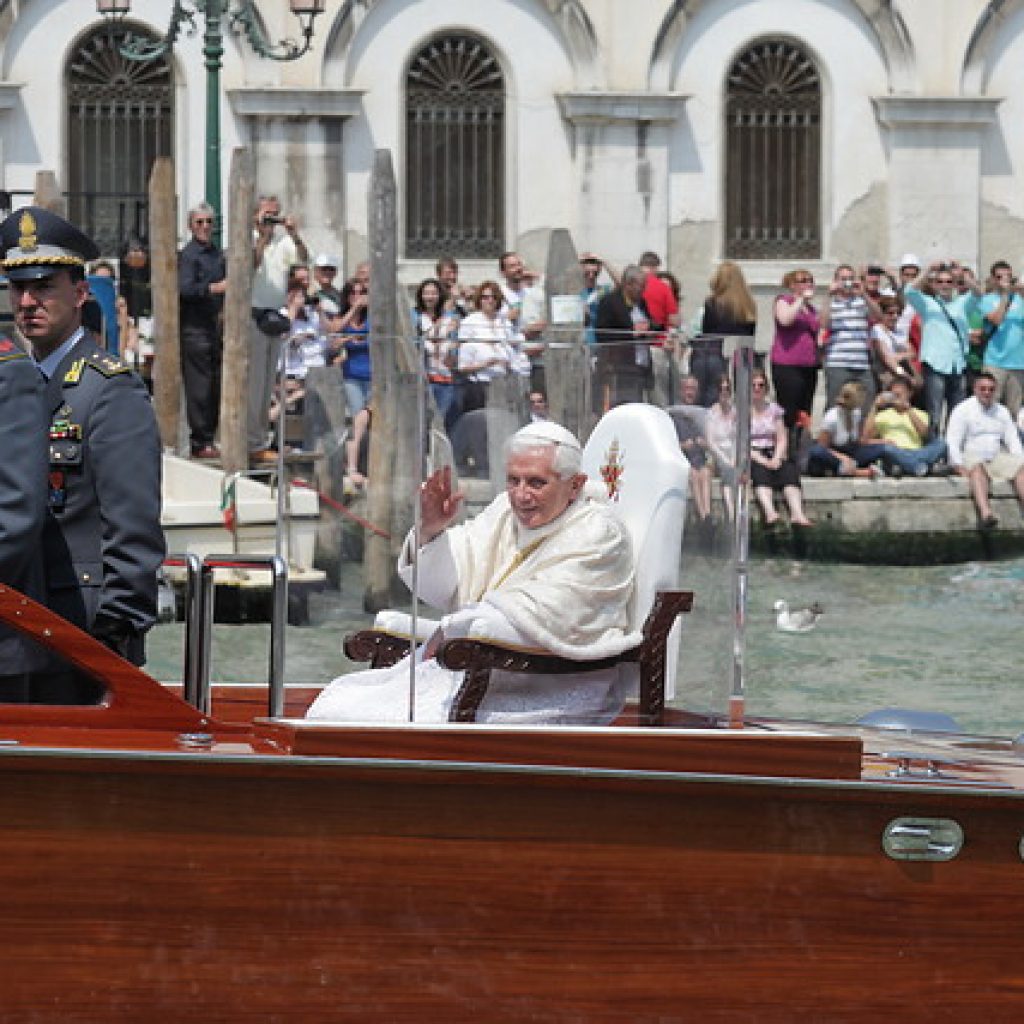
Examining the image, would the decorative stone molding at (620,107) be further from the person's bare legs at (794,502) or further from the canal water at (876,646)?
the person's bare legs at (794,502)

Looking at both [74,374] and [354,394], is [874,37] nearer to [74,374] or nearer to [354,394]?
[354,394]

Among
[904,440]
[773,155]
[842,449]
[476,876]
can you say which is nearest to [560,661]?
[476,876]

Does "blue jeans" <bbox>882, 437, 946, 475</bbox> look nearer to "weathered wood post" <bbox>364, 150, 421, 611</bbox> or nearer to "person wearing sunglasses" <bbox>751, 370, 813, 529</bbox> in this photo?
"person wearing sunglasses" <bbox>751, 370, 813, 529</bbox>

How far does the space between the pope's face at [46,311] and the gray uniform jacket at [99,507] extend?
10 cm

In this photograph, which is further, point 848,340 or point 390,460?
point 848,340

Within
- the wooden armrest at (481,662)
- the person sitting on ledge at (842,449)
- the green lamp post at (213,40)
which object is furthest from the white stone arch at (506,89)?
the wooden armrest at (481,662)

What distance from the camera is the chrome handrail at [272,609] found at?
21.3 ft

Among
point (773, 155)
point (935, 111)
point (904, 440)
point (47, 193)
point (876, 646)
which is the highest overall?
point (935, 111)

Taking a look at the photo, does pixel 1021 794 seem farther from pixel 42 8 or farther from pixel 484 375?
pixel 42 8

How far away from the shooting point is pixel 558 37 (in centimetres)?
2962

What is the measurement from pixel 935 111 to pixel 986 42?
0.88 metres

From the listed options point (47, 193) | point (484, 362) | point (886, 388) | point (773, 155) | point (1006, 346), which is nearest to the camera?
point (484, 362)

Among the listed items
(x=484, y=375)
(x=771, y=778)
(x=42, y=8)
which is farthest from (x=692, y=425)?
(x=42, y=8)

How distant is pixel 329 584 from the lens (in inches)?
334
